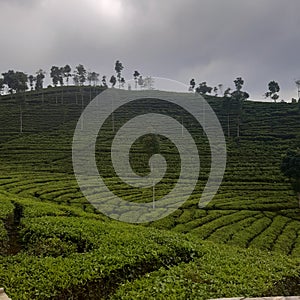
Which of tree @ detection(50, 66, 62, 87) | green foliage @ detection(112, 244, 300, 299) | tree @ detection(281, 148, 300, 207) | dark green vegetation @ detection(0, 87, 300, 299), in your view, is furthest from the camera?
tree @ detection(50, 66, 62, 87)

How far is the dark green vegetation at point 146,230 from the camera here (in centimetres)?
880

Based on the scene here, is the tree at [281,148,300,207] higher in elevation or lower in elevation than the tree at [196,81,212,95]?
lower

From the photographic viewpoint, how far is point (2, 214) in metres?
14.9

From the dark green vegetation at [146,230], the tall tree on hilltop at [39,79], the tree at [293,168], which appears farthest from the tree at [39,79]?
the tree at [293,168]

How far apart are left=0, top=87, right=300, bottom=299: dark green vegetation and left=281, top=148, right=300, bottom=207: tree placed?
223 centimetres

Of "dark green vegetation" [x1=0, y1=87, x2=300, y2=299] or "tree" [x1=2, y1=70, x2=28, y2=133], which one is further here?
"tree" [x1=2, y1=70, x2=28, y2=133]

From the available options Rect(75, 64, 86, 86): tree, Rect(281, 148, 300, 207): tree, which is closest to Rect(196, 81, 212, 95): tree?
Rect(75, 64, 86, 86): tree

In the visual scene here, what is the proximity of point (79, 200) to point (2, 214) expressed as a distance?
16582 mm

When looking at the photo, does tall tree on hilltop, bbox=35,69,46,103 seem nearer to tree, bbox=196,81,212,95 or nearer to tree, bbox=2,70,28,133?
tree, bbox=2,70,28,133

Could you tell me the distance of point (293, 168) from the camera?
120 ft

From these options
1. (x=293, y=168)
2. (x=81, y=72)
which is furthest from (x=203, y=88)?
(x=293, y=168)

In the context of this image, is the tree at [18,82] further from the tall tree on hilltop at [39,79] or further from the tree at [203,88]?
the tree at [203,88]

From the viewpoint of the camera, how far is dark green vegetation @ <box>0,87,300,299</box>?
8805mm

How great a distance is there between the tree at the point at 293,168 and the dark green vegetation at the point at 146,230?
7.32 ft
